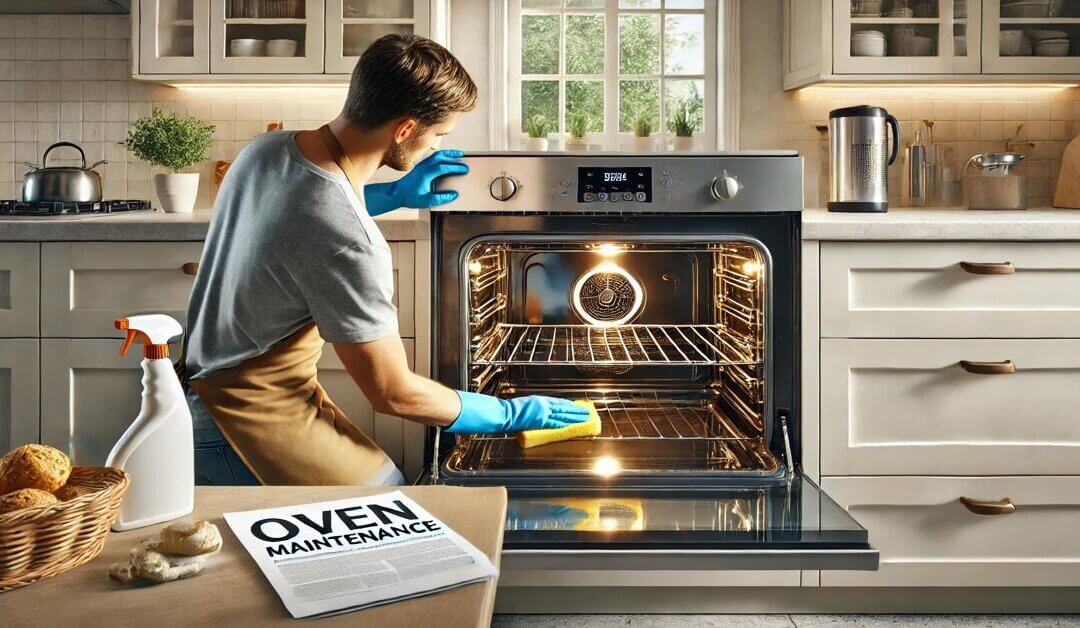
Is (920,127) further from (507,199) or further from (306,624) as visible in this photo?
(306,624)

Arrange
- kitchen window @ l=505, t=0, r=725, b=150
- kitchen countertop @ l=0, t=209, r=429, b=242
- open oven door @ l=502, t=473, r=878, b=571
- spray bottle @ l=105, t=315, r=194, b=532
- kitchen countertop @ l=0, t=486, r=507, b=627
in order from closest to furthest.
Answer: kitchen countertop @ l=0, t=486, r=507, b=627
spray bottle @ l=105, t=315, r=194, b=532
open oven door @ l=502, t=473, r=878, b=571
kitchen countertop @ l=0, t=209, r=429, b=242
kitchen window @ l=505, t=0, r=725, b=150

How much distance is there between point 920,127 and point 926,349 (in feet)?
3.78

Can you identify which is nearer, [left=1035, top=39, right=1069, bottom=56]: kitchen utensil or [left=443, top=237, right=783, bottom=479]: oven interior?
[left=443, top=237, right=783, bottom=479]: oven interior

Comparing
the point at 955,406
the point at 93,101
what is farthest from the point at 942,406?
the point at 93,101

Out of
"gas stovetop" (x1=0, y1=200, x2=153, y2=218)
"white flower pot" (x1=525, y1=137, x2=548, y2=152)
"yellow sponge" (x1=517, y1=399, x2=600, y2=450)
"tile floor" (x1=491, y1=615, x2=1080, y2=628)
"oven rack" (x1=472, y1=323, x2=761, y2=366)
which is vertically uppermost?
"white flower pot" (x1=525, y1=137, x2=548, y2=152)

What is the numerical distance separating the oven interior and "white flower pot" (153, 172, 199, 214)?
953 mm

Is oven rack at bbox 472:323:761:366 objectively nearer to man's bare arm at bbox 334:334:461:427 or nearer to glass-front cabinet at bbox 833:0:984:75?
man's bare arm at bbox 334:334:461:427

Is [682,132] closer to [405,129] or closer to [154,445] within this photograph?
[405,129]

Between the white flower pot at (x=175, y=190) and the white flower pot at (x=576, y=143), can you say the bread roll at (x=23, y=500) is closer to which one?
the white flower pot at (x=175, y=190)

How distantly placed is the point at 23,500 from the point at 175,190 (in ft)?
6.94

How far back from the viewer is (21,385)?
2352 mm

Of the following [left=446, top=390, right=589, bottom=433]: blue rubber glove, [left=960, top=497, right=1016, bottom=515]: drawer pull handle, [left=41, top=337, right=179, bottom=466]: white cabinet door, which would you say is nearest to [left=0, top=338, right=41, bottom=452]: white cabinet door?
[left=41, top=337, right=179, bottom=466]: white cabinet door

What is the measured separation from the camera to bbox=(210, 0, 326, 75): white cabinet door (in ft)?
9.20

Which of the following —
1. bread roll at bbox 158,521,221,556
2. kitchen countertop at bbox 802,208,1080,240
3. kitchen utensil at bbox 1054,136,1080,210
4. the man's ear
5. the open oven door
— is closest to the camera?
bread roll at bbox 158,521,221,556
